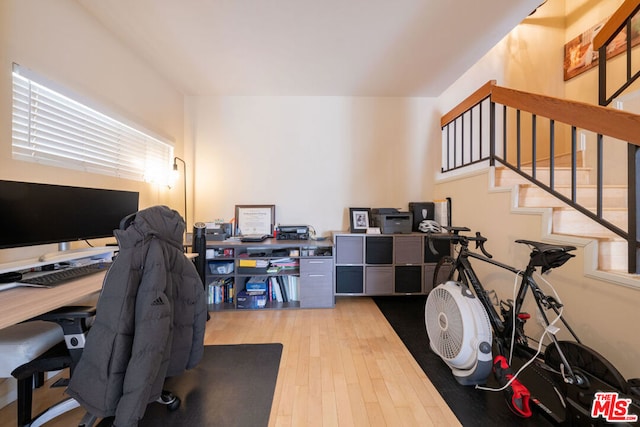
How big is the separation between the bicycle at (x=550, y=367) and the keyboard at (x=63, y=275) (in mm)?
2347

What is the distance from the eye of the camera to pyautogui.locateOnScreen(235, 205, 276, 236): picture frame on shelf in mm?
3088

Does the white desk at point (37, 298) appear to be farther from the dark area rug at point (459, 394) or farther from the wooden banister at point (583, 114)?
the wooden banister at point (583, 114)

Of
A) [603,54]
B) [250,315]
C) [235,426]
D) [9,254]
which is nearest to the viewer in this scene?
[235,426]

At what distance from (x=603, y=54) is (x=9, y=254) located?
14.8ft

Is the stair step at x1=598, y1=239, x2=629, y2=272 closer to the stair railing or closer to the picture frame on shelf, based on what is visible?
the stair railing

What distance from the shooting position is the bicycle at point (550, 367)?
3.49ft

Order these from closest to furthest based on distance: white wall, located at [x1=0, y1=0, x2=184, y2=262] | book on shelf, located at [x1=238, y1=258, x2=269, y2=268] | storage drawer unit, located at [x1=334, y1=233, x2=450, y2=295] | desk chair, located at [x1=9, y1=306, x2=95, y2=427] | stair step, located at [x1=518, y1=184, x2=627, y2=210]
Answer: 1. desk chair, located at [x1=9, y1=306, x2=95, y2=427]
2. white wall, located at [x1=0, y1=0, x2=184, y2=262]
3. stair step, located at [x1=518, y1=184, x2=627, y2=210]
4. book on shelf, located at [x1=238, y1=258, x2=269, y2=268]
5. storage drawer unit, located at [x1=334, y1=233, x2=450, y2=295]

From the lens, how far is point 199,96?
124 inches

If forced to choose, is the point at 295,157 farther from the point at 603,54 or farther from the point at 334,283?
Answer: the point at 603,54

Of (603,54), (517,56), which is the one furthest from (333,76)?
(517,56)

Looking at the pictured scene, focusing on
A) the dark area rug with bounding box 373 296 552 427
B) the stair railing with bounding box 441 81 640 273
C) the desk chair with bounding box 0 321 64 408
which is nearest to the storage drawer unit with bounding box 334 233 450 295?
the dark area rug with bounding box 373 296 552 427

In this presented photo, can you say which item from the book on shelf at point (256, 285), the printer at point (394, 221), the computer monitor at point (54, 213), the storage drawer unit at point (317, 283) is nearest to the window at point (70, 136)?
the computer monitor at point (54, 213)

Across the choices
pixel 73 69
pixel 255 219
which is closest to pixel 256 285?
pixel 255 219

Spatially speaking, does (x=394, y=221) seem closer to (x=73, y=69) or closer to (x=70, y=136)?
(x=70, y=136)
